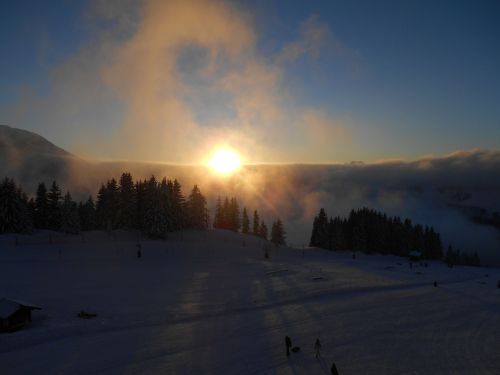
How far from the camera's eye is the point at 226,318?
3781 centimetres

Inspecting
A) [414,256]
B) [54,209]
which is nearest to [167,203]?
[54,209]

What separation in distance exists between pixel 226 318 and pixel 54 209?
62.8 m

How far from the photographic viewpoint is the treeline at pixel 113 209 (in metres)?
72.0

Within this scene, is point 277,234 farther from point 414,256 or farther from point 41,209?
point 41,209

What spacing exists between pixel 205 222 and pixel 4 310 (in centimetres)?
7733

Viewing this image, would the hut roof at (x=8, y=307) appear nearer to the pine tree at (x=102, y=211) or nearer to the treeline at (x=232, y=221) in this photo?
the pine tree at (x=102, y=211)

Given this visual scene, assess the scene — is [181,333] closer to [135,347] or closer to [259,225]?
[135,347]

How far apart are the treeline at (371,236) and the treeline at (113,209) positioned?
129 ft

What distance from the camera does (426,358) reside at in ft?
90.5

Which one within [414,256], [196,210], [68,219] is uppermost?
[196,210]

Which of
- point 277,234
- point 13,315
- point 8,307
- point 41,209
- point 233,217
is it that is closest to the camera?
point 13,315

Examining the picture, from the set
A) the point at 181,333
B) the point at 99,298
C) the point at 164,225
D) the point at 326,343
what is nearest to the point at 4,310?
the point at 99,298

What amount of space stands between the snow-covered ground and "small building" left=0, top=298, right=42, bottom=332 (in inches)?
45.8

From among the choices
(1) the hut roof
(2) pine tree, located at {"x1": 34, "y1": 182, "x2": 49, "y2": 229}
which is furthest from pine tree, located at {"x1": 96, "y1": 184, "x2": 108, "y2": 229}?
(1) the hut roof
